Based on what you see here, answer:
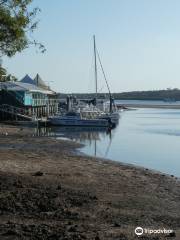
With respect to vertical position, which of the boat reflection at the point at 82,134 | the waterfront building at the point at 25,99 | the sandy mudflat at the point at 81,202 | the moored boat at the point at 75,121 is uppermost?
the waterfront building at the point at 25,99

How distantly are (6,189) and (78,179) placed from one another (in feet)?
15.9

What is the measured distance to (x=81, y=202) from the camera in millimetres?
14781

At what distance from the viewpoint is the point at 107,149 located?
41.0 m

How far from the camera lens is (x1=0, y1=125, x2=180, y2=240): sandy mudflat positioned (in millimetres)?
11758

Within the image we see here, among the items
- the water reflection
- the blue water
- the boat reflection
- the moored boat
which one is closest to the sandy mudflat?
the blue water

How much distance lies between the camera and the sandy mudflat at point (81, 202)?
1176cm

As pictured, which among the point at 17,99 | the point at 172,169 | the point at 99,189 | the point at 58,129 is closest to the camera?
the point at 99,189

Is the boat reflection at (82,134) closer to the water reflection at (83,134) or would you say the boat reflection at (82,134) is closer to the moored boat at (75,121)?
the water reflection at (83,134)

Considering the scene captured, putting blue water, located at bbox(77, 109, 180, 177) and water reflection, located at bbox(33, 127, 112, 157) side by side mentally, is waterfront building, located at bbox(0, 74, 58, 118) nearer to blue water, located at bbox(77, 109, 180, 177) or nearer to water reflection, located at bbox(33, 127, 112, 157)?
water reflection, located at bbox(33, 127, 112, 157)

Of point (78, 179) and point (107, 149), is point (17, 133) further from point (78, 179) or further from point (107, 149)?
point (78, 179)

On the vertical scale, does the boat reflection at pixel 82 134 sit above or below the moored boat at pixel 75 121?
below

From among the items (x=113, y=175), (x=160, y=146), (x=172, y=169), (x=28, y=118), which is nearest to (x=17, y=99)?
(x=28, y=118)

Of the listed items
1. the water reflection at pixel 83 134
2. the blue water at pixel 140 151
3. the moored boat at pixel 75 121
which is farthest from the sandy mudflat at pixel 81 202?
the moored boat at pixel 75 121

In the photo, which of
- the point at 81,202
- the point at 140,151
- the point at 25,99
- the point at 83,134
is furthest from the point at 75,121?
the point at 81,202
